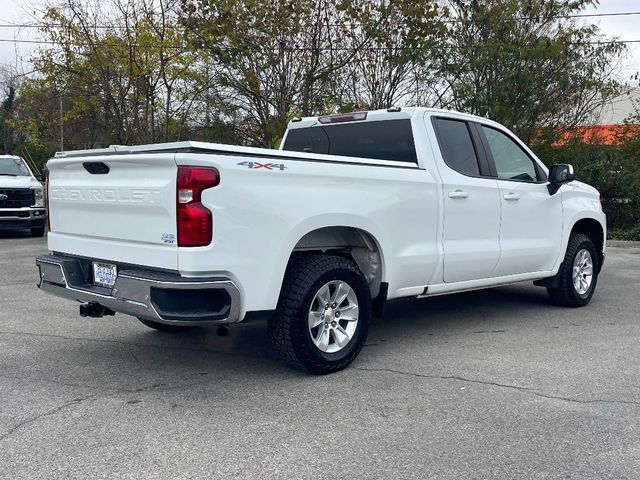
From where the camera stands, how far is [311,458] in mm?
3609

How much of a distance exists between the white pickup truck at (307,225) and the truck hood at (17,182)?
33.7 ft

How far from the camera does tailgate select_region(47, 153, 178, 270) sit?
4.33 meters

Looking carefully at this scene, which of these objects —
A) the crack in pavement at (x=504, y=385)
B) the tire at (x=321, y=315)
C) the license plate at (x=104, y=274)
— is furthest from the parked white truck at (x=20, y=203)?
the crack in pavement at (x=504, y=385)

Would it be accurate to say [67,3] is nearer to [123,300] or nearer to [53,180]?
[53,180]

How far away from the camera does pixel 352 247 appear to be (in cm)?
554

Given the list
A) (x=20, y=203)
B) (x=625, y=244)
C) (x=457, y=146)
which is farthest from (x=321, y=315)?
(x=20, y=203)

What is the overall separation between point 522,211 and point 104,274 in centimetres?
394

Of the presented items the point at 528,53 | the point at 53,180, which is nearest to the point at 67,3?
the point at 528,53

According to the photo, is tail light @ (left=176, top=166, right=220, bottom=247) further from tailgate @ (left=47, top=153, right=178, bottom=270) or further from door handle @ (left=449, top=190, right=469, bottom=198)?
door handle @ (left=449, top=190, right=469, bottom=198)

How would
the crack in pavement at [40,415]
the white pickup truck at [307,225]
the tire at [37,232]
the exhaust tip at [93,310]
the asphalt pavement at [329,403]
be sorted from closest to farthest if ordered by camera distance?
1. the asphalt pavement at [329,403]
2. the crack in pavement at [40,415]
3. the white pickup truck at [307,225]
4. the exhaust tip at [93,310]
5. the tire at [37,232]

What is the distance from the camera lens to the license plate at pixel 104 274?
4.76 meters

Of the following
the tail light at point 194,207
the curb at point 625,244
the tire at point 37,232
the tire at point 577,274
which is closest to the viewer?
the tail light at point 194,207

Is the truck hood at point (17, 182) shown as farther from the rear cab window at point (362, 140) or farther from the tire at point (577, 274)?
the tire at point (577, 274)

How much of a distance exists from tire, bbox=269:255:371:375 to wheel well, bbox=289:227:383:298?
148 millimetres
